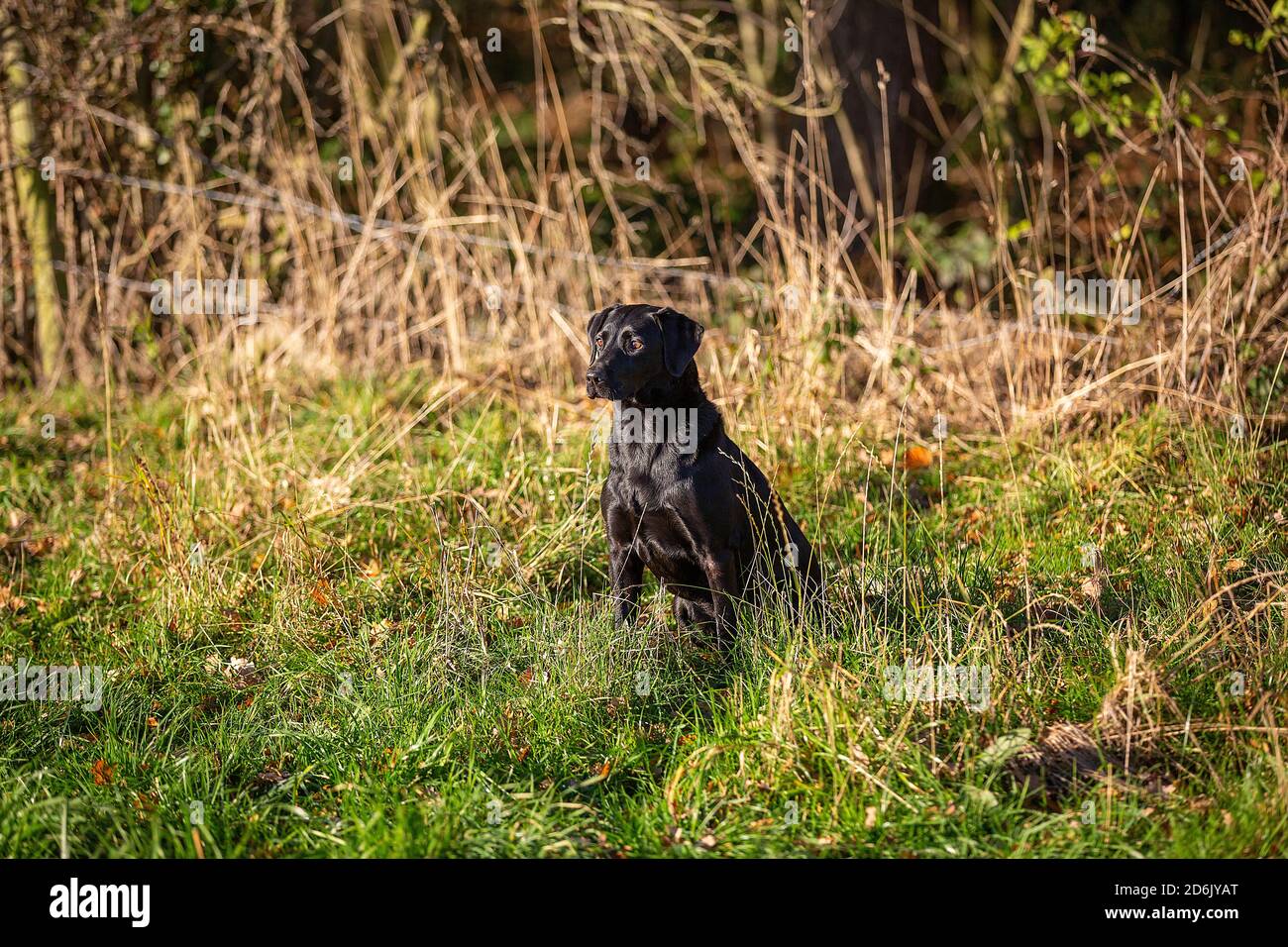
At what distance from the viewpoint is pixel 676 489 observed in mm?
3756

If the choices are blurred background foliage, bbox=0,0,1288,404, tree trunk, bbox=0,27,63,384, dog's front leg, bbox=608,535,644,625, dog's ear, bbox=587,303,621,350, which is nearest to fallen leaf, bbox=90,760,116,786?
dog's front leg, bbox=608,535,644,625

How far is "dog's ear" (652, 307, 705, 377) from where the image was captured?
3732mm

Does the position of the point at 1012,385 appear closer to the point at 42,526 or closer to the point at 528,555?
the point at 528,555

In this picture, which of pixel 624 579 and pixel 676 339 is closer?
pixel 676 339

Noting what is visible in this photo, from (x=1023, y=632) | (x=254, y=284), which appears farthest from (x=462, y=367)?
(x=1023, y=632)

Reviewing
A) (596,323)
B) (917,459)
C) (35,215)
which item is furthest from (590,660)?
(35,215)

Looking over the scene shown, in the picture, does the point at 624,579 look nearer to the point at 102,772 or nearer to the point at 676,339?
the point at 676,339

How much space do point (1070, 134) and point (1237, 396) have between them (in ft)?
17.4

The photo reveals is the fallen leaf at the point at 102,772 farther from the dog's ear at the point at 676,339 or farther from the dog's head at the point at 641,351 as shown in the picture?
the dog's ear at the point at 676,339

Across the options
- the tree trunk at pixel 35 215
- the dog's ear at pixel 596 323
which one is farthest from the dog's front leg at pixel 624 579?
the tree trunk at pixel 35 215

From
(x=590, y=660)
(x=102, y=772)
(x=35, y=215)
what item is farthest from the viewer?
(x=35, y=215)

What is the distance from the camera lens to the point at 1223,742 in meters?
2.93

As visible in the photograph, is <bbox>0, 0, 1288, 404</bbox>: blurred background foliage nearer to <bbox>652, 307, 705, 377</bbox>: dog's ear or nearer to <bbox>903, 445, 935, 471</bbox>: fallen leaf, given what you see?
<bbox>903, 445, 935, 471</bbox>: fallen leaf

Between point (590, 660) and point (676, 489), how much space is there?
0.66 m
